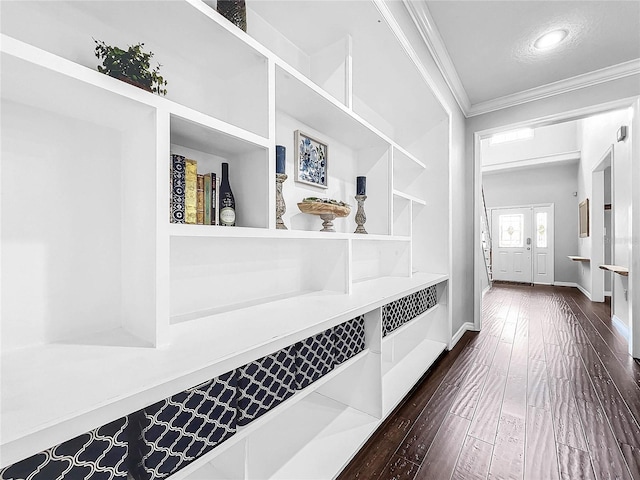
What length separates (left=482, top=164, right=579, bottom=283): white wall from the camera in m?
6.74

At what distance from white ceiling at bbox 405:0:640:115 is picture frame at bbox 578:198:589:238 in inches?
→ 152

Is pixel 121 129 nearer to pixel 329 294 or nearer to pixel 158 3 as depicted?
pixel 158 3

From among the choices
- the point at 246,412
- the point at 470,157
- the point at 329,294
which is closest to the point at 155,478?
the point at 246,412

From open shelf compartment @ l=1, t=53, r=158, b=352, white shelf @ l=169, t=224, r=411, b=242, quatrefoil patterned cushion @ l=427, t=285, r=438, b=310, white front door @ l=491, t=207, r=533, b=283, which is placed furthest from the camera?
white front door @ l=491, t=207, r=533, b=283

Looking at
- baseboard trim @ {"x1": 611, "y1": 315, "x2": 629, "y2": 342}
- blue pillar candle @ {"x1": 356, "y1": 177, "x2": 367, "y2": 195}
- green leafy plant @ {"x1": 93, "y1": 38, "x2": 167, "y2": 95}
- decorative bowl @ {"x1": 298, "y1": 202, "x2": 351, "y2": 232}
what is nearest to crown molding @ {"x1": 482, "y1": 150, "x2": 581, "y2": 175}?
baseboard trim @ {"x1": 611, "y1": 315, "x2": 629, "y2": 342}

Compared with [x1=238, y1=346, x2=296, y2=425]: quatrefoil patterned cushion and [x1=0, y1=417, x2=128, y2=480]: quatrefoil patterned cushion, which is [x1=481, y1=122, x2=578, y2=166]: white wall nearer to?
[x1=238, y1=346, x2=296, y2=425]: quatrefoil patterned cushion

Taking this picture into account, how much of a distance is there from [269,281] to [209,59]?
1019mm

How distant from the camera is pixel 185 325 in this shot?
41.1 inches

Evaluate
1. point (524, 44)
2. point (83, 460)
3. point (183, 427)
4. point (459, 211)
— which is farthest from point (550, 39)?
point (83, 460)

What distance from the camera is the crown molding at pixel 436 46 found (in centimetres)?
193

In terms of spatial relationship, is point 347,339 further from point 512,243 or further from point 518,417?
point 512,243

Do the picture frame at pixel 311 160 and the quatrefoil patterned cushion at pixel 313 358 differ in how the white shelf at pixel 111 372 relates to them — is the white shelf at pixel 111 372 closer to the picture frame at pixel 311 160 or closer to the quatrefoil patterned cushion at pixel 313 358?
the quatrefoil patterned cushion at pixel 313 358

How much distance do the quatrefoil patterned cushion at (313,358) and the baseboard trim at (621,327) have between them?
368 centimetres

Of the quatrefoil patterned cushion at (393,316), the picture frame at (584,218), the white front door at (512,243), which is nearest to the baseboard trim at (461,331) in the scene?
the quatrefoil patterned cushion at (393,316)
